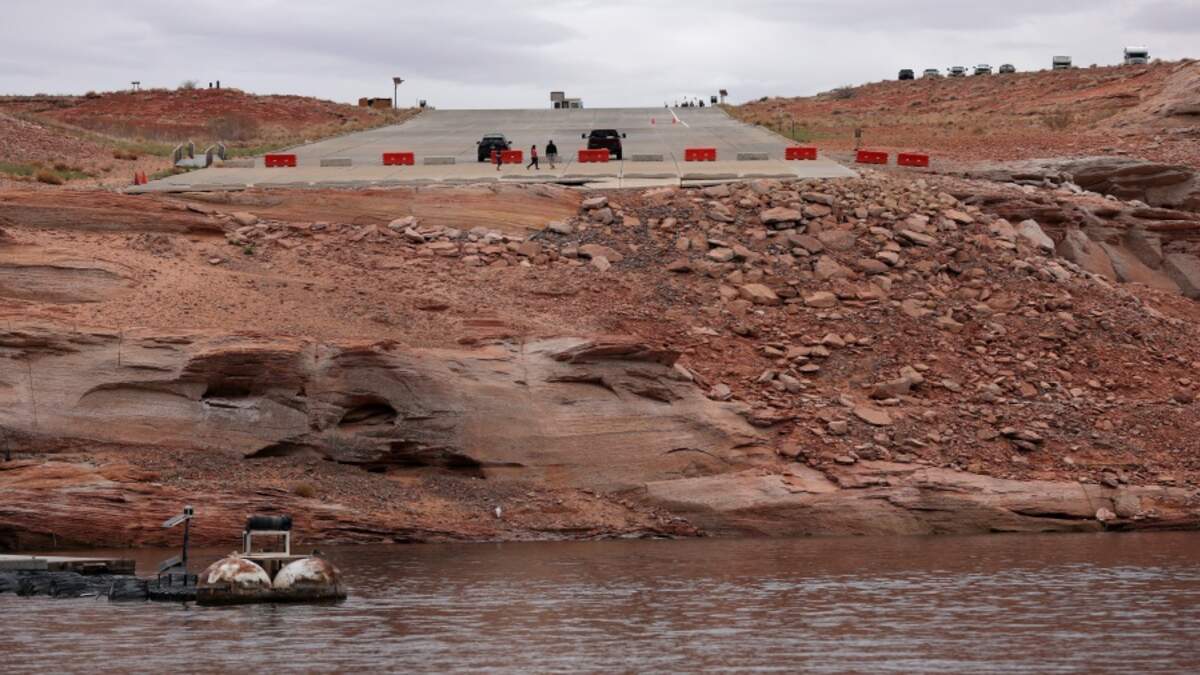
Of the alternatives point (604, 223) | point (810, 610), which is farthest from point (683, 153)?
point (810, 610)

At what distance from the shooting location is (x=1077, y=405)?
37.7 metres

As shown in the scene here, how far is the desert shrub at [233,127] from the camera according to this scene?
8612 centimetres

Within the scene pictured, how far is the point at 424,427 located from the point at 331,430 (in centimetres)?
169

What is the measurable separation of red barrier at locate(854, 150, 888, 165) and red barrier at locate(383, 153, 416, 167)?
12878 mm

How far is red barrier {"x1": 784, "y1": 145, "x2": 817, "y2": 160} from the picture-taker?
178ft

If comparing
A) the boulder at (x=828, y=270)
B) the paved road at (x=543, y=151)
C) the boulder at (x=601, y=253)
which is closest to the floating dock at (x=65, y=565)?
the boulder at (x=601, y=253)

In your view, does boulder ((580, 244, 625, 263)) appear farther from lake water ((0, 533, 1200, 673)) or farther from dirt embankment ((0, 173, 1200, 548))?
lake water ((0, 533, 1200, 673))

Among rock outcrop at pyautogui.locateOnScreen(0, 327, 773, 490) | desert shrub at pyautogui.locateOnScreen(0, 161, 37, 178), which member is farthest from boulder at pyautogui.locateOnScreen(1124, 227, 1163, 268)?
desert shrub at pyautogui.locateOnScreen(0, 161, 37, 178)

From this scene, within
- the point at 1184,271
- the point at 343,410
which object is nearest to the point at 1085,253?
the point at 1184,271

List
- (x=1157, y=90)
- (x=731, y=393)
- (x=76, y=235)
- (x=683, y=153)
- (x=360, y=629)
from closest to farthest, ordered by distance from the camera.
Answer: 1. (x=360, y=629)
2. (x=731, y=393)
3. (x=76, y=235)
4. (x=683, y=153)
5. (x=1157, y=90)

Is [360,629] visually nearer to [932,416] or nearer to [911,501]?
[911,501]

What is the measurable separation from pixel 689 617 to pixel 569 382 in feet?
37.1

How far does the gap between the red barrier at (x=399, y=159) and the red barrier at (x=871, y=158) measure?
12.9m

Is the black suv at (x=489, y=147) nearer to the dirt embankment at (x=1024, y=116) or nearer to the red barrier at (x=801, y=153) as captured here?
the red barrier at (x=801, y=153)
